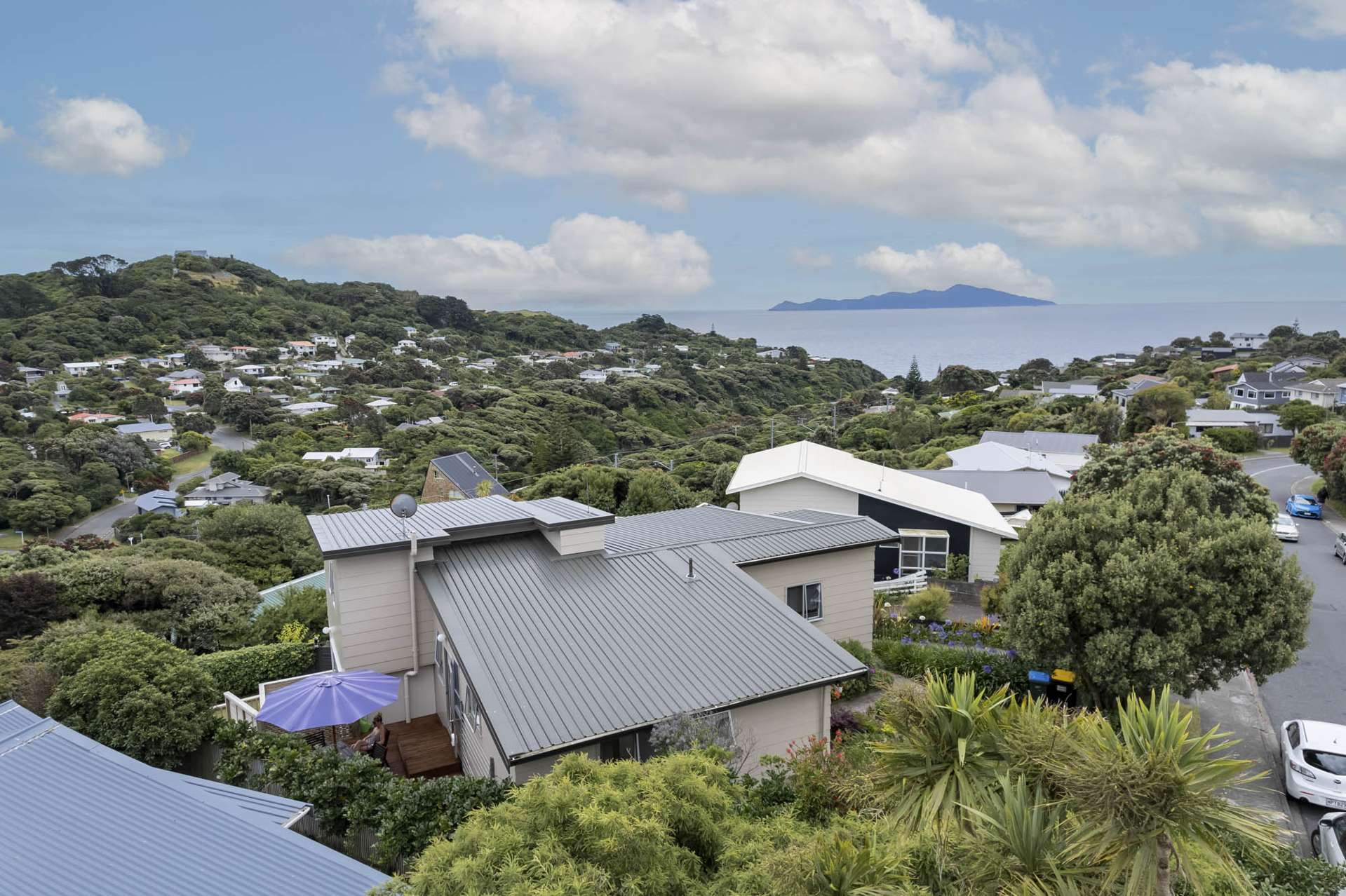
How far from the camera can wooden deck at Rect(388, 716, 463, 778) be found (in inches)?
451

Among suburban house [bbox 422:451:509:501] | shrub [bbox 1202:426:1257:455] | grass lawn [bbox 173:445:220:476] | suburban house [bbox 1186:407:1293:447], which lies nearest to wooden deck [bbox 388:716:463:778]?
suburban house [bbox 422:451:509:501]

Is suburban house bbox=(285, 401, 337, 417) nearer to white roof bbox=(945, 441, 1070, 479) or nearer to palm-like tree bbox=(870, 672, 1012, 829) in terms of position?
white roof bbox=(945, 441, 1070, 479)

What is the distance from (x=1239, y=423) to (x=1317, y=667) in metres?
53.0

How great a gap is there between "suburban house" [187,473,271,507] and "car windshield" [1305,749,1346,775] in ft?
221

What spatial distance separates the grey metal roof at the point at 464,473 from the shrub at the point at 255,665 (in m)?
19.4

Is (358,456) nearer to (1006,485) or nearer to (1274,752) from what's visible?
(1006,485)

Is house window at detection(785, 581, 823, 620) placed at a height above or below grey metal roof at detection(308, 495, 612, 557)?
below

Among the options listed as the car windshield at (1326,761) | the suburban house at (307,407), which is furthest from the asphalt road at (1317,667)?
the suburban house at (307,407)

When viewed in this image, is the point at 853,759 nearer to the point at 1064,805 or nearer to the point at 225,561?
the point at 1064,805

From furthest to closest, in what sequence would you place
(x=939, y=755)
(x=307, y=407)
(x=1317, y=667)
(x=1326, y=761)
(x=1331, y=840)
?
(x=307, y=407) → (x=1317, y=667) → (x=1326, y=761) → (x=1331, y=840) → (x=939, y=755)

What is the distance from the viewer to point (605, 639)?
11117 mm

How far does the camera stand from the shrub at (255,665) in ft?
51.9

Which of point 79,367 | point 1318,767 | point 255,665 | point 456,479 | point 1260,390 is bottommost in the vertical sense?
point 1318,767

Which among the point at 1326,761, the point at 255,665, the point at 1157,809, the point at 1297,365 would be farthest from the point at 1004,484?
the point at 1297,365
